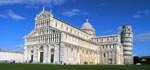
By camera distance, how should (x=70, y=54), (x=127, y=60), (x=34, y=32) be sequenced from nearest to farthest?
(x=70, y=54) < (x=34, y=32) < (x=127, y=60)

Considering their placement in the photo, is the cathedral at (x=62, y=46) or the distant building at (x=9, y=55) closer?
the cathedral at (x=62, y=46)

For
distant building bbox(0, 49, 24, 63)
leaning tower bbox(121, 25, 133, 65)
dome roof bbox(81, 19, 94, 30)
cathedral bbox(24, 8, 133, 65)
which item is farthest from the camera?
dome roof bbox(81, 19, 94, 30)

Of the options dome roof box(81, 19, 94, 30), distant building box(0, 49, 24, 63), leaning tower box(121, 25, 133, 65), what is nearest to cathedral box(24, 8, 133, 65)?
leaning tower box(121, 25, 133, 65)

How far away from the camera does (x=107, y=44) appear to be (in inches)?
2908

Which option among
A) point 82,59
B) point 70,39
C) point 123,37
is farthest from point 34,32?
point 123,37

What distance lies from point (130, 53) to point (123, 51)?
3088 mm

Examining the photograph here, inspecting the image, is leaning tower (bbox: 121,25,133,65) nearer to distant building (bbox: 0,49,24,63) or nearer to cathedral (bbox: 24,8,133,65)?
cathedral (bbox: 24,8,133,65)

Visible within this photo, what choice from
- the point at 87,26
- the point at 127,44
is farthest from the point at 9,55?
the point at 127,44

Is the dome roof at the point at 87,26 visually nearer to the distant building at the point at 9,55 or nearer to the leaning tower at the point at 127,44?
the leaning tower at the point at 127,44

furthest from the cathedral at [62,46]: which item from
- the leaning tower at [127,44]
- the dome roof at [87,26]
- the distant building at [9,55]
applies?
the distant building at [9,55]

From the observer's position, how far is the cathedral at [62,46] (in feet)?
174

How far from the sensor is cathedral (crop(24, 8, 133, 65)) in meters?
Answer: 53.0

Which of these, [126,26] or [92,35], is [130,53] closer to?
[126,26]

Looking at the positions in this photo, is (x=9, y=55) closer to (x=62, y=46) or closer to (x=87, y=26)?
(x=62, y=46)
